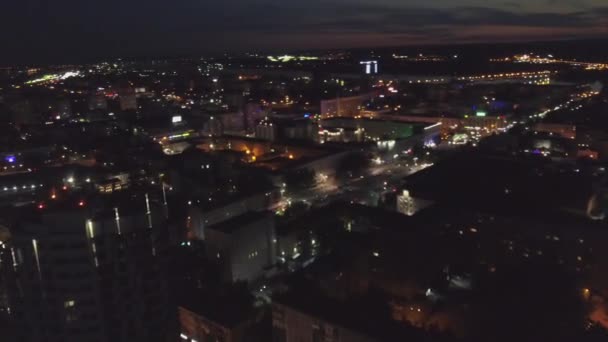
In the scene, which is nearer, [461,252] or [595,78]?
[461,252]

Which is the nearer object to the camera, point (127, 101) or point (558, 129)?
point (558, 129)

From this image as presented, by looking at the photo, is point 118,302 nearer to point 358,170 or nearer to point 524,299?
point 524,299

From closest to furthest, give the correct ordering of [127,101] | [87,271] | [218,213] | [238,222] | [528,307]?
[87,271]
[528,307]
[238,222]
[218,213]
[127,101]

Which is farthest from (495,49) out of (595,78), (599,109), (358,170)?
(358,170)

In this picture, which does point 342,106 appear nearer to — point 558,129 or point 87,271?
point 558,129

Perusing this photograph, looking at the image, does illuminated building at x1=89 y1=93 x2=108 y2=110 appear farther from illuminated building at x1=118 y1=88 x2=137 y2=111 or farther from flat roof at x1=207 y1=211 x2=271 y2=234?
flat roof at x1=207 y1=211 x2=271 y2=234

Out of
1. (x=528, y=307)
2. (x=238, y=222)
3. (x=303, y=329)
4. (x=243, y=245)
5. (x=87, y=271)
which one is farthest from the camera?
(x=238, y=222)

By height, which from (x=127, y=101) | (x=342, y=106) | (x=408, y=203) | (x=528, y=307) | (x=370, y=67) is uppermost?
(x=370, y=67)

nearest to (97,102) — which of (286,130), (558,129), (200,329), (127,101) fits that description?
(127,101)
